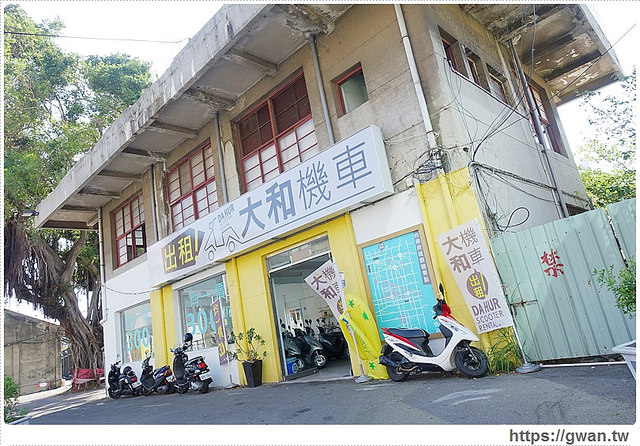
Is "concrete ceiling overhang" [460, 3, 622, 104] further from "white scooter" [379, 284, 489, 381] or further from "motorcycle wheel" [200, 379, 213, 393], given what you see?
"motorcycle wheel" [200, 379, 213, 393]

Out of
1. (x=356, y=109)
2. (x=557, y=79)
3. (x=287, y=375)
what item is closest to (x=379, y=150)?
(x=356, y=109)

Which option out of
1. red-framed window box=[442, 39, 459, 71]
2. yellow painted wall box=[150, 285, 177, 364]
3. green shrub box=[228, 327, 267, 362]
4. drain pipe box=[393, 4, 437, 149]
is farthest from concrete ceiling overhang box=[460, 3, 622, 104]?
yellow painted wall box=[150, 285, 177, 364]

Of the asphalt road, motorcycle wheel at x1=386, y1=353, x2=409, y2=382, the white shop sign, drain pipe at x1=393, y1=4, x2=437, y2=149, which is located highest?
drain pipe at x1=393, y1=4, x2=437, y2=149

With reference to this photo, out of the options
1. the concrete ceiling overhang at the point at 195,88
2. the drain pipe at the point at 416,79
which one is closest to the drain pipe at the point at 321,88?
the concrete ceiling overhang at the point at 195,88

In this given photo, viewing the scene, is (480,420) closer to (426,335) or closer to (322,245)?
(426,335)

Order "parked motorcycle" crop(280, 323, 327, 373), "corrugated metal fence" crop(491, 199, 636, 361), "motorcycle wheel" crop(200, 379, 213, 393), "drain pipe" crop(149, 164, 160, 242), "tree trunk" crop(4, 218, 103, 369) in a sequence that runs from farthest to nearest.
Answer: "tree trunk" crop(4, 218, 103, 369) < "drain pipe" crop(149, 164, 160, 242) < "parked motorcycle" crop(280, 323, 327, 373) < "motorcycle wheel" crop(200, 379, 213, 393) < "corrugated metal fence" crop(491, 199, 636, 361)

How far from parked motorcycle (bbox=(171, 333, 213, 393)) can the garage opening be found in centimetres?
165

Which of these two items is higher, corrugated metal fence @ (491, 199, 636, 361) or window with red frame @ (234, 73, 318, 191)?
window with red frame @ (234, 73, 318, 191)

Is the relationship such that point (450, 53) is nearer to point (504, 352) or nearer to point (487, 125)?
point (487, 125)

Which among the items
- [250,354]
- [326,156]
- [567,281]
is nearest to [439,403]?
[567,281]

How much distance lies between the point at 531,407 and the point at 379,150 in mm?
4016

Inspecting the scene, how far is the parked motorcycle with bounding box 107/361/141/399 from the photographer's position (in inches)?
414

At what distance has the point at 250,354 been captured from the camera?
8570 millimetres

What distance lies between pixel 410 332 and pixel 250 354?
376 centimetres
